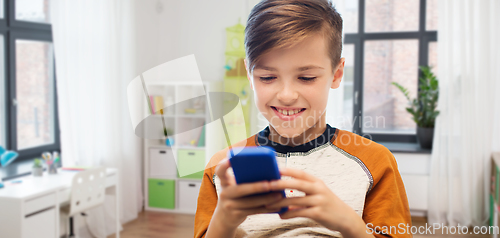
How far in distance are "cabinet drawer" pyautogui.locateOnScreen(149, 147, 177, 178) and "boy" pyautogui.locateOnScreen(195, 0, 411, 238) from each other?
132 inches

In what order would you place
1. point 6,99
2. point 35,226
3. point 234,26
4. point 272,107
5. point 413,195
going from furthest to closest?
1. point 234,26
2. point 413,195
3. point 6,99
4. point 35,226
5. point 272,107

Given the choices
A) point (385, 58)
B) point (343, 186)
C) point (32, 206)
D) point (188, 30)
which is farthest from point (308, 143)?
point (188, 30)

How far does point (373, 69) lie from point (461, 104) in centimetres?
98

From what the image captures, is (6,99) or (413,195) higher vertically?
(6,99)

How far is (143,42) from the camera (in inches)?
165

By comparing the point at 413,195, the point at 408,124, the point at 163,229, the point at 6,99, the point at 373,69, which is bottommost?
the point at 163,229

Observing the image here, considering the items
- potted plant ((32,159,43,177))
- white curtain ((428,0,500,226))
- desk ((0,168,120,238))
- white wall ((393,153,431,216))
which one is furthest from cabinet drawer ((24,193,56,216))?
white curtain ((428,0,500,226))

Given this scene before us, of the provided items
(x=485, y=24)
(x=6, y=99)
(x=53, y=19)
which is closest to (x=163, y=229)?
(x=6, y=99)

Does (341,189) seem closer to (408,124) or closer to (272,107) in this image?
(272,107)

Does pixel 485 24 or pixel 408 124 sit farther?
pixel 408 124

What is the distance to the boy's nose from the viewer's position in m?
0.66

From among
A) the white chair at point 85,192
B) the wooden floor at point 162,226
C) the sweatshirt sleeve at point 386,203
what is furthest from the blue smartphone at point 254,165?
the wooden floor at point 162,226

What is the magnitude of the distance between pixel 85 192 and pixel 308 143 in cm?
237

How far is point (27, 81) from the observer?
10.7 feet
